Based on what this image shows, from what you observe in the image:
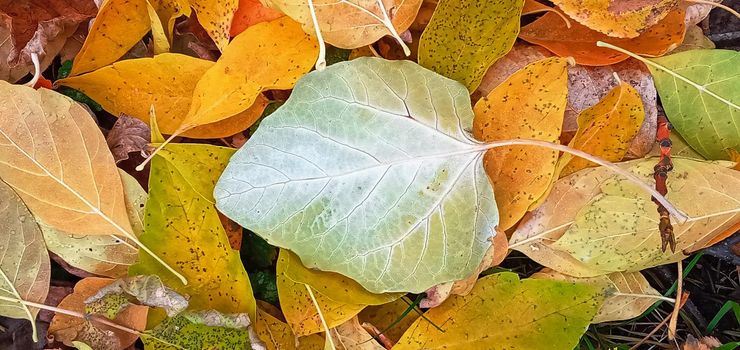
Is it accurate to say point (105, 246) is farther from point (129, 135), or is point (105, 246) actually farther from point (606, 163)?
point (606, 163)

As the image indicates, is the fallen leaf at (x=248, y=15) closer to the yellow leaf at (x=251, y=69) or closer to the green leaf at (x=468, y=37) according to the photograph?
the yellow leaf at (x=251, y=69)

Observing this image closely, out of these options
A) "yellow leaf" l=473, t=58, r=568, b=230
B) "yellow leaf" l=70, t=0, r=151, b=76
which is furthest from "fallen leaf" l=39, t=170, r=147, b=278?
"yellow leaf" l=473, t=58, r=568, b=230

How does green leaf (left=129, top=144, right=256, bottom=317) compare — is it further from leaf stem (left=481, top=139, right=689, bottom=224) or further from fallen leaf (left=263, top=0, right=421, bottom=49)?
leaf stem (left=481, top=139, right=689, bottom=224)

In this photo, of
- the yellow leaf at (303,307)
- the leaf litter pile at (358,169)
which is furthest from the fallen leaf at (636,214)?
the yellow leaf at (303,307)

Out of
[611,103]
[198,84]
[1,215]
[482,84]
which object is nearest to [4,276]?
[1,215]

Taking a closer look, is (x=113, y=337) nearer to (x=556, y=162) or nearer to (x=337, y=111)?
(x=337, y=111)

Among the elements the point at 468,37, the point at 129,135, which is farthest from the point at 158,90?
the point at 468,37
